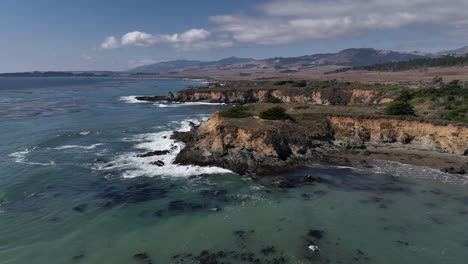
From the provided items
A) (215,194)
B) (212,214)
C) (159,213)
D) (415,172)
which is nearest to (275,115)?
(415,172)

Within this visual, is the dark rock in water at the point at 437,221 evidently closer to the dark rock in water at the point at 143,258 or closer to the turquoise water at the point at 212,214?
the turquoise water at the point at 212,214

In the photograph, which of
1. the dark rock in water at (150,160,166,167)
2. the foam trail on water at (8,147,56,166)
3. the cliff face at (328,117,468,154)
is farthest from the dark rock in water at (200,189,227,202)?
the cliff face at (328,117,468,154)

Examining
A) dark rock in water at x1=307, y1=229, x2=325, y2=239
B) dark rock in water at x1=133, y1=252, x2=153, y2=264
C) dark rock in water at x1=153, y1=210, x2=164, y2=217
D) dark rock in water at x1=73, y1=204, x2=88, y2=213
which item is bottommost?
dark rock in water at x1=307, y1=229, x2=325, y2=239

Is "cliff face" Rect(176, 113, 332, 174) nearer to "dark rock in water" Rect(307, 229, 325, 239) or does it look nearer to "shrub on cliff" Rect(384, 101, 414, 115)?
"dark rock in water" Rect(307, 229, 325, 239)

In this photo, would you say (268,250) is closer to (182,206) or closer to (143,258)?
(143,258)

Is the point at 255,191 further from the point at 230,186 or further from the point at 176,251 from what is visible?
the point at 176,251

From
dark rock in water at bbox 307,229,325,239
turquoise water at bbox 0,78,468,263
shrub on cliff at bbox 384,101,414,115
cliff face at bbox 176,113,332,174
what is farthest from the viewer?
shrub on cliff at bbox 384,101,414,115

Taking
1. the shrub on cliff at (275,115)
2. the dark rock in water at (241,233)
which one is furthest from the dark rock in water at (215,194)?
the shrub on cliff at (275,115)
